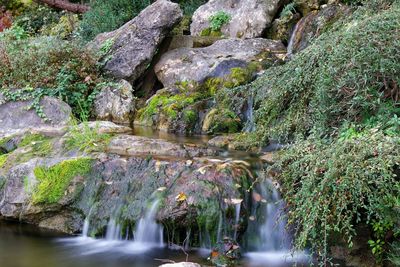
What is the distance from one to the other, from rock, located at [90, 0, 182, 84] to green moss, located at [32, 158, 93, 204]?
13.0ft

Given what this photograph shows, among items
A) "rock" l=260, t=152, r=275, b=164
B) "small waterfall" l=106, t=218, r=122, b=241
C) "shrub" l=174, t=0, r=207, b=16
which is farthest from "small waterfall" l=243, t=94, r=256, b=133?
"shrub" l=174, t=0, r=207, b=16

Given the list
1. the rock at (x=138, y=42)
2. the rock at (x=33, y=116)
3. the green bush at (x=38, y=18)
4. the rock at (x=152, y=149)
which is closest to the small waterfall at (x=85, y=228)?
the rock at (x=152, y=149)

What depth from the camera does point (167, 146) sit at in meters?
6.09

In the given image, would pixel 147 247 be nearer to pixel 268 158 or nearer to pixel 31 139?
pixel 268 158

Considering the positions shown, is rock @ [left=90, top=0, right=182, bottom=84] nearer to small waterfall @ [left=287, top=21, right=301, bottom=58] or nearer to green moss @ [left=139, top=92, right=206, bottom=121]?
green moss @ [left=139, top=92, right=206, bottom=121]

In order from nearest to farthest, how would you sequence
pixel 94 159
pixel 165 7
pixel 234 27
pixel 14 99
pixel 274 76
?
pixel 94 159, pixel 274 76, pixel 14 99, pixel 165 7, pixel 234 27

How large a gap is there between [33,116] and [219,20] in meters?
5.08

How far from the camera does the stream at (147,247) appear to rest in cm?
470

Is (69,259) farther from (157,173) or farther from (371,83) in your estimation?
(371,83)

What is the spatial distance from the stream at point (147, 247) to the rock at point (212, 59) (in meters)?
4.15

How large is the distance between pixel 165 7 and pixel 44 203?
5.54 meters

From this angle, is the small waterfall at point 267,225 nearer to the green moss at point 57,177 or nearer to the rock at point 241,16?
the green moss at point 57,177

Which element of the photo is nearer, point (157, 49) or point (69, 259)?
point (69, 259)

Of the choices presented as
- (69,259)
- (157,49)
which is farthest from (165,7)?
Answer: (69,259)
